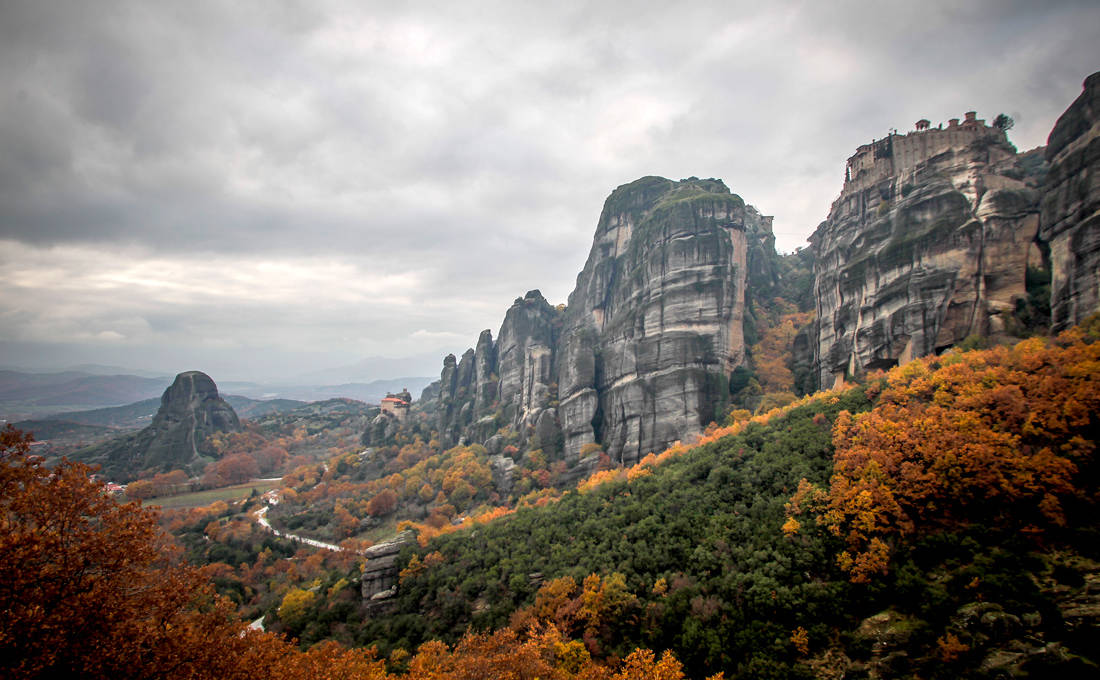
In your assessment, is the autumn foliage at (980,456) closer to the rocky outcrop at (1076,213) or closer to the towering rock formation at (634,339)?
the rocky outcrop at (1076,213)

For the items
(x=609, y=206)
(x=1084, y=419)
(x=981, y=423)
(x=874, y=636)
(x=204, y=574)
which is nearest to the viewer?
(x=204, y=574)

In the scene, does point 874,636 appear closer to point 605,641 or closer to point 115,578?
point 605,641

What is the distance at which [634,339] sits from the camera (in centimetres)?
6034

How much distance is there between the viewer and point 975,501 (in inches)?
832

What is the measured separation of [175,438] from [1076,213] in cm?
13766

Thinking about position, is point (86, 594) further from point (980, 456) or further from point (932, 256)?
point (932, 256)

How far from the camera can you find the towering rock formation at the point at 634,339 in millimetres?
53875

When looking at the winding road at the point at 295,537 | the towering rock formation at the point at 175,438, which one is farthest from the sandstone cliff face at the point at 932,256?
the towering rock formation at the point at 175,438

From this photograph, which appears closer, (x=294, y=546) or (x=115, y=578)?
(x=115, y=578)

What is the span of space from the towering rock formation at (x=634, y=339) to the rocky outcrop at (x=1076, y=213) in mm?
28242

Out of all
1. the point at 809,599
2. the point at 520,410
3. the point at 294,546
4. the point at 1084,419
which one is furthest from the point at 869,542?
the point at 294,546

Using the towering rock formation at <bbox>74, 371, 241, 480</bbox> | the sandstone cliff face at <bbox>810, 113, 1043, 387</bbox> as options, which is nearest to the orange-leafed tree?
the sandstone cliff face at <bbox>810, 113, 1043, 387</bbox>

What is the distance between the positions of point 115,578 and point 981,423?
36.3m

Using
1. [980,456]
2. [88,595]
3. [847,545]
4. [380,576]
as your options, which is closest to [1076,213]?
[980,456]
